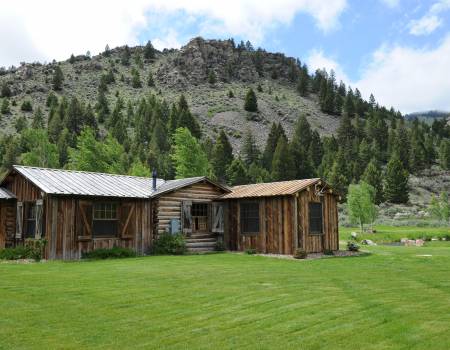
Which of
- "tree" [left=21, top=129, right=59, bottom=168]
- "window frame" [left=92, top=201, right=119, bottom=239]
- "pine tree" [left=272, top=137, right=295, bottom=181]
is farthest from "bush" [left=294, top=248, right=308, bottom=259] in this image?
"pine tree" [left=272, top=137, right=295, bottom=181]

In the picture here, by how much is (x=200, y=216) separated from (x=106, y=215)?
5633mm

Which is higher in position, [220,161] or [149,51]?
[149,51]

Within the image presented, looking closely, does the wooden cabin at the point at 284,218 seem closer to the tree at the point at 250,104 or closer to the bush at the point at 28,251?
the bush at the point at 28,251

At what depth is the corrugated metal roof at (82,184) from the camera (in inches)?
771

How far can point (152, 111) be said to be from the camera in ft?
358

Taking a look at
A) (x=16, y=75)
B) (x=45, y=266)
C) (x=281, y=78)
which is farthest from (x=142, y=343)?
(x=281, y=78)

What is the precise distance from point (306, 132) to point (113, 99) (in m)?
61.4

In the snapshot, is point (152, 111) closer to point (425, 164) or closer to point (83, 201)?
point (425, 164)

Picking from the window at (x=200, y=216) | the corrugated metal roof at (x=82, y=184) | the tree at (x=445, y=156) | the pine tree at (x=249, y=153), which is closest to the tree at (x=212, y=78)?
the pine tree at (x=249, y=153)

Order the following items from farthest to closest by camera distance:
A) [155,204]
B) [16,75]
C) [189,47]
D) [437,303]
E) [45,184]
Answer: [189,47] → [16,75] → [155,204] → [45,184] → [437,303]

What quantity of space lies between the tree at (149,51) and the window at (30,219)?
166 meters

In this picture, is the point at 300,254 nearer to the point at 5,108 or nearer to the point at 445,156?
the point at 445,156

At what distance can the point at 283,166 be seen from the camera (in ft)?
269

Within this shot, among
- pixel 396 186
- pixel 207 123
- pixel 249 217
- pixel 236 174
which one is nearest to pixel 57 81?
pixel 207 123
